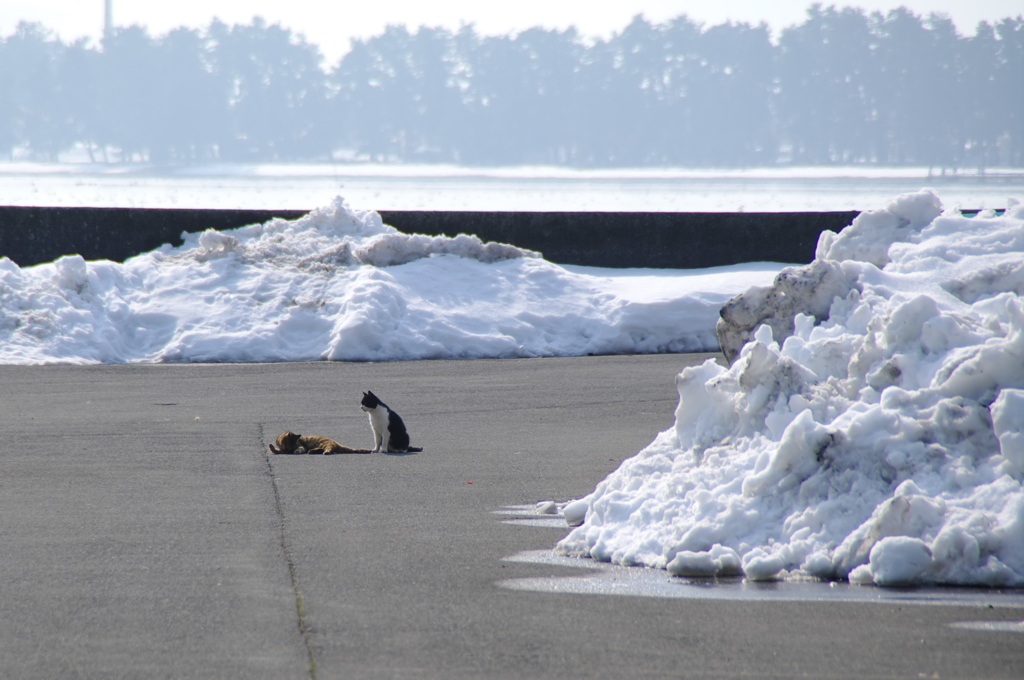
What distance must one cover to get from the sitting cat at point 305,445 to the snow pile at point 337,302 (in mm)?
5861

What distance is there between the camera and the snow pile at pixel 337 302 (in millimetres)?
14133

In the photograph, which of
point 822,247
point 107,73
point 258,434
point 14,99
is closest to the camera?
point 822,247

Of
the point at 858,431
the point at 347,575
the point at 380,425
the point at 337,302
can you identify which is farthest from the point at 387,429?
the point at 337,302

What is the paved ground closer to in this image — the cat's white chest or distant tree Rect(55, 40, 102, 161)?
the cat's white chest

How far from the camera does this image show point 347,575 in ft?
15.6

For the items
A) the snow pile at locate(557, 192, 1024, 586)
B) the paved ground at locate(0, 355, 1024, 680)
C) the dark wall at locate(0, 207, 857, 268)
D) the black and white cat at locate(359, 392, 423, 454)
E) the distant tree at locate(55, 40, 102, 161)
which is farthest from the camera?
the distant tree at locate(55, 40, 102, 161)

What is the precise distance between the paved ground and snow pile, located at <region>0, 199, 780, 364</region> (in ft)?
14.8

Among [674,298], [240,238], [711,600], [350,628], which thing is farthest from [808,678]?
[240,238]

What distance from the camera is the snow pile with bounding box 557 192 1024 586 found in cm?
448

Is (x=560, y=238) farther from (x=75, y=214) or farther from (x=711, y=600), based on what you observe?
(x=711, y=600)

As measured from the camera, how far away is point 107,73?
89.4m

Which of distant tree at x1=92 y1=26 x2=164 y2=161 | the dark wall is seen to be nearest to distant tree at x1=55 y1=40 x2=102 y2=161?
distant tree at x1=92 y1=26 x2=164 y2=161

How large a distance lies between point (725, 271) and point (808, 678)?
15.0 m

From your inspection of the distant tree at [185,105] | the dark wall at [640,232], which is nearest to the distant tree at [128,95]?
the distant tree at [185,105]
